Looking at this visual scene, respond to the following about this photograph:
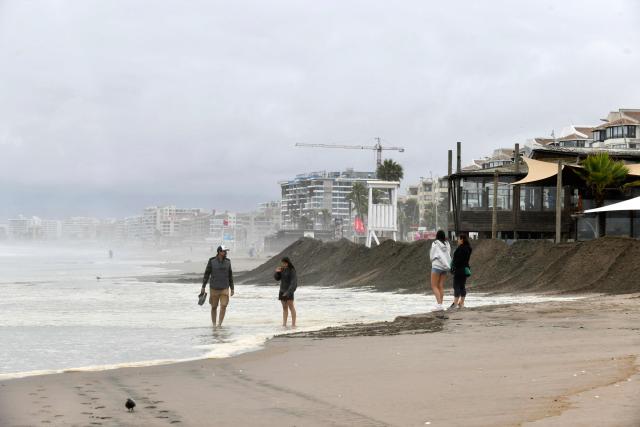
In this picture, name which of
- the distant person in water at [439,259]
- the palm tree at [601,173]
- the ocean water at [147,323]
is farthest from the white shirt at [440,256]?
the palm tree at [601,173]

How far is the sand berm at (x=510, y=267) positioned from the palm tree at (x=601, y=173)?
984 centimetres

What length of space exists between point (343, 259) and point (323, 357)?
1249 inches

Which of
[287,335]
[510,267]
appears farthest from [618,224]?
[287,335]

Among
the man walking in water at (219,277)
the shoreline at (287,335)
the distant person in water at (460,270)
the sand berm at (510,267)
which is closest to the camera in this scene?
the shoreline at (287,335)

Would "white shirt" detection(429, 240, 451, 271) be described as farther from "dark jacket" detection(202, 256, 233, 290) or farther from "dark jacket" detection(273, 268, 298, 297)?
"dark jacket" detection(202, 256, 233, 290)

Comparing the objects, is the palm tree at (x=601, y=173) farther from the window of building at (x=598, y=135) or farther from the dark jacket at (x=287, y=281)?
the window of building at (x=598, y=135)

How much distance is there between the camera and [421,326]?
47.2 feet

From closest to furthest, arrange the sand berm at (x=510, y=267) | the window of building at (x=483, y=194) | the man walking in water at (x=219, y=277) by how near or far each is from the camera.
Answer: the man walking in water at (x=219, y=277)
the sand berm at (x=510, y=267)
the window of building at (x=483, y=194)

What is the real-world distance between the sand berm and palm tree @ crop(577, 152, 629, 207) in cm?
984

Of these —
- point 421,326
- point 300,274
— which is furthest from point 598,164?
point 421,326

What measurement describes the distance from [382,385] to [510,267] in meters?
21.4

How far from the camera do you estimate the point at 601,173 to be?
131 ft

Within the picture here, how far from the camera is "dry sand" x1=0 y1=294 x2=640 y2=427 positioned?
687 cm

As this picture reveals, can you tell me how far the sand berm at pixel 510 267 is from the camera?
79.1 feet
